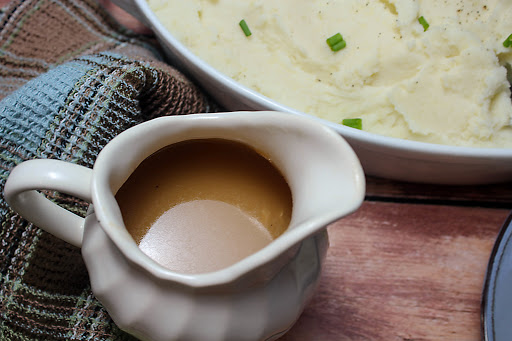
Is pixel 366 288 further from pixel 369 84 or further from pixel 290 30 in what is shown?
pixel 290 30

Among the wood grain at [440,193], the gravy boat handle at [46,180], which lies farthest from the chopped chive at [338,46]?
the gravy boat handle at [46,180]

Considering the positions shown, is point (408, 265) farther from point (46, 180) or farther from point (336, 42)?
point (46, 180)

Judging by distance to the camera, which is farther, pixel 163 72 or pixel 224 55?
pixel 224 55

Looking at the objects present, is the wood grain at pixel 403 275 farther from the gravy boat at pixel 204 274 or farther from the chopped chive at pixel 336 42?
the chopped chive at pixel 336 42

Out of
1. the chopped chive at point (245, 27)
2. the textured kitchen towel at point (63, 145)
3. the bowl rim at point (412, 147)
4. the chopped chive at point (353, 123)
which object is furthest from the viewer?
the chopped chive at point (245, 27)

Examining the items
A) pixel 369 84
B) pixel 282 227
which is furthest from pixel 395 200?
pixel 282 227

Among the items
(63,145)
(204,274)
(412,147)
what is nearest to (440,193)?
(412,147)
